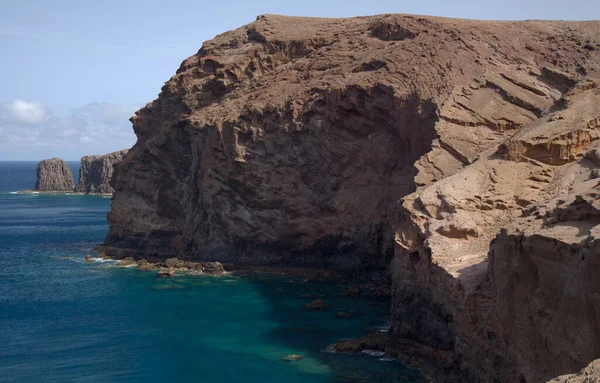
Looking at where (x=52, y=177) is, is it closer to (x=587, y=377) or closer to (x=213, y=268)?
(x=213, y=268)

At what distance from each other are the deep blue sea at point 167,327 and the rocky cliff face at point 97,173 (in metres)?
76.9

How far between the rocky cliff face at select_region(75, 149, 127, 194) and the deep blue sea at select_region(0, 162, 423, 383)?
76.9 m

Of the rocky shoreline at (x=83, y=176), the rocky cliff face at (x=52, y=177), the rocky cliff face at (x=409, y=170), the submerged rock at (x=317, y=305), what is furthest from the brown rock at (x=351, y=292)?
the rocky cliff face at (x=52, y=177)

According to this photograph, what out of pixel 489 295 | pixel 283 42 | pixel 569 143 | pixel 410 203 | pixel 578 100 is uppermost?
pixel 283 42

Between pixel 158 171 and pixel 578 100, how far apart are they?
43325 mm

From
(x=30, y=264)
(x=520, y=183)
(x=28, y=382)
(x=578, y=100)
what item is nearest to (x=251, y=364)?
Result: (x=28, y=382)

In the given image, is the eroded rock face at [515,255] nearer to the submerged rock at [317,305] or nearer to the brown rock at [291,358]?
the brown rock at [291,358]

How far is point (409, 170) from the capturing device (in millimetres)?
52000

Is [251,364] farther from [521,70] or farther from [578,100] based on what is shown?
[521,70]

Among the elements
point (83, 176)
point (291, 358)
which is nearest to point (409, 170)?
point (291, 358)

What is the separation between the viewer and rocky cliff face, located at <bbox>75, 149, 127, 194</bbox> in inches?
5655

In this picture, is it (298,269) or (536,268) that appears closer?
(536,268)

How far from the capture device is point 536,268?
26.6m

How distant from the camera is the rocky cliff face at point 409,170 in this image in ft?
90.9
